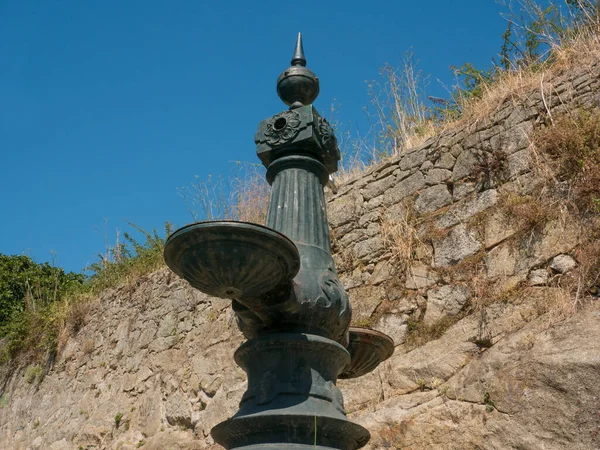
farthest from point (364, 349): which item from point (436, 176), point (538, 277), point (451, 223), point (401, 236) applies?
point (436, 176)

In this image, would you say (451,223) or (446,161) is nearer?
(451,223)

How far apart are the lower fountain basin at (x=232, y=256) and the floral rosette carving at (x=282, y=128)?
0.79 meters

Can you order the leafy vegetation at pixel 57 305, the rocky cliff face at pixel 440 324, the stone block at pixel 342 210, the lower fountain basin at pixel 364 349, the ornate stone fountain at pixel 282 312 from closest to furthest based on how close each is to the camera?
the ornate stone fountain at pixel 282 312 < the lower fountain basin at pixel 364 349 < the rocky cliff face at pixel 440 324 < the stone block at pixel 342 210 < the leafy vegetation at pixel 57 305

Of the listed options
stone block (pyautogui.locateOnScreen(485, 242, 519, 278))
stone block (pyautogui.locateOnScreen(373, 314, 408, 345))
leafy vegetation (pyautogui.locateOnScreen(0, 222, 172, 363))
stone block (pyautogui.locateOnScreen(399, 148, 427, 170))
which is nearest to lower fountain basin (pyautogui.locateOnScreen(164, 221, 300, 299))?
stone block (pyautogui.locateOnScreen(485, 242, 519, 278))

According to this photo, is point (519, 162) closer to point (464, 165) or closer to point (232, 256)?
point (464, 165)

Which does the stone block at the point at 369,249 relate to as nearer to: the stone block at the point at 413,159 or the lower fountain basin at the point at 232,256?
the stone block at the point at 413,159

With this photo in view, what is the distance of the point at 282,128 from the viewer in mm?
2850

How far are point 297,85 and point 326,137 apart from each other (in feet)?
1.21

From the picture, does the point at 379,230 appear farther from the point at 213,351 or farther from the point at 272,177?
the point at 272,177

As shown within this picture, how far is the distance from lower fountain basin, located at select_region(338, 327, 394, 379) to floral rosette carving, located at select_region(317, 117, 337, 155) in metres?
0.83

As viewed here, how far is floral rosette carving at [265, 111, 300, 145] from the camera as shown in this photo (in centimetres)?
282

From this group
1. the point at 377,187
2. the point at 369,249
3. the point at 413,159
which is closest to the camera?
the point at 369,249

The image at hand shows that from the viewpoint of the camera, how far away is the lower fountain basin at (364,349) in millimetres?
2936

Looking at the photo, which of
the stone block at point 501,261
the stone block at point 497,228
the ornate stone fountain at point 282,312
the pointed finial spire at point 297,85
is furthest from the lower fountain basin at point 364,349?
the stone block at point 497,228
